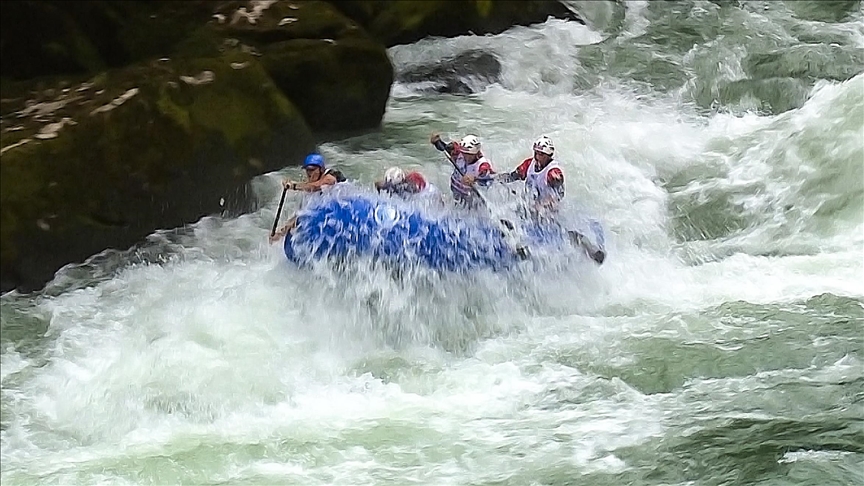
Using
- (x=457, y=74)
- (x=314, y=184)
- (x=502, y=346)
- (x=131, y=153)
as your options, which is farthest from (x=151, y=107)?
(x=457, y=74)

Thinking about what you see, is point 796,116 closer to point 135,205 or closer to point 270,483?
point 135,205

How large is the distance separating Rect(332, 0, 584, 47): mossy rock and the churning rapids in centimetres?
149

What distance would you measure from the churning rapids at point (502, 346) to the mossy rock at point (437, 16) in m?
1.49

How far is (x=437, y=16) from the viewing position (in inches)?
325

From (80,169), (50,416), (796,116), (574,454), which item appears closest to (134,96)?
(80,169)

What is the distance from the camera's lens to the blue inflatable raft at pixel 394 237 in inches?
179

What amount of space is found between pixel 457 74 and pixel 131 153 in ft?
11.3

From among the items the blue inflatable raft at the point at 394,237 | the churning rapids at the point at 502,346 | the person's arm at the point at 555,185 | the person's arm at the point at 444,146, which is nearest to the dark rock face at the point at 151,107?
the churning rapids at the point at 502,346

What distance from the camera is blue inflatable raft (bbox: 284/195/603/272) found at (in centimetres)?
455

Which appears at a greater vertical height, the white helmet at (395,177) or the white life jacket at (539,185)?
the white helmet at (395,177)

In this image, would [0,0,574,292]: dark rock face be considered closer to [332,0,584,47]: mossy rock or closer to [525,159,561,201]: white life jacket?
[332,0,584,47]: mossy rock

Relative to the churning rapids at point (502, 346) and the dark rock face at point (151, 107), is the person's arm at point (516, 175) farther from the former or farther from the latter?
the dark rock face at point (151, 107)

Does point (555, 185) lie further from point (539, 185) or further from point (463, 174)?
point (463, 174)

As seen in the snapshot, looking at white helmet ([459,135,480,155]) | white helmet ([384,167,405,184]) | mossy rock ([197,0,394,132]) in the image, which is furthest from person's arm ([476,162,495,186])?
mossy rock ([197,0,394,132])
